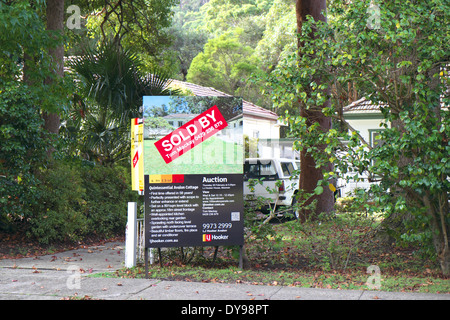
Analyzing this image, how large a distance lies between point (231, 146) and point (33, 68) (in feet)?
16.8

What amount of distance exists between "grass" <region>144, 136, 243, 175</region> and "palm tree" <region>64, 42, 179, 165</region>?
6258mm

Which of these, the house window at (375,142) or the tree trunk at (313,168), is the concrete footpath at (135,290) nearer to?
the house window at (375,142)

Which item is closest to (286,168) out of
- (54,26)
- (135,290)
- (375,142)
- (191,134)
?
(54,26)

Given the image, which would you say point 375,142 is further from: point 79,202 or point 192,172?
point 79,202

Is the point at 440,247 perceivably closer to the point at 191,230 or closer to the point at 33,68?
the point at 191,230

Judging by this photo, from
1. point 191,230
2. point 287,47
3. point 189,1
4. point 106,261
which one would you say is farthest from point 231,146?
point 189,1

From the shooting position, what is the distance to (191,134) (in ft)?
26.5

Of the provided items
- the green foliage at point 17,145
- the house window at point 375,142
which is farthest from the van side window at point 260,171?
the green foliage at point 17,145

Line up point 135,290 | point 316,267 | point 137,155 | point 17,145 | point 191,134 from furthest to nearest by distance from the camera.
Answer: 1. point 17,145
2. point 137,155
3. point 316,267
4. point 191,134
5. point 135,290

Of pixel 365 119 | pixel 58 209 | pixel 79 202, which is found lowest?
pixel 58 209

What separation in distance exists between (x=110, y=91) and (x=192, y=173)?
652cm

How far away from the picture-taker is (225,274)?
789 centimetres

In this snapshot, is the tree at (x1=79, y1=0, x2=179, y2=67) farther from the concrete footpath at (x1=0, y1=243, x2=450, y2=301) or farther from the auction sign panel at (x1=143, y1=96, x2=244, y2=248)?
the concrete footpath at (x1=0, y1=243, x2=450, y2=301)

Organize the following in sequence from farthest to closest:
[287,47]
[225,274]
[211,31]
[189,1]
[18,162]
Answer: [189,1], [211,31], [287,47], [18,162], [225,274]
